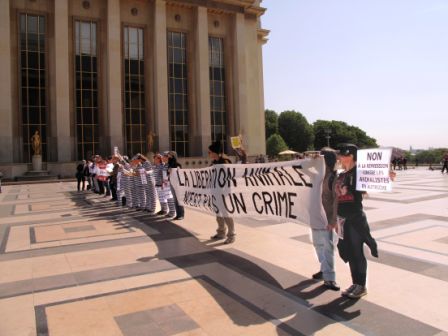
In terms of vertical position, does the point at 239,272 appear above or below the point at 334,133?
below

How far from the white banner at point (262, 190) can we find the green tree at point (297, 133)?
88737 millimetres

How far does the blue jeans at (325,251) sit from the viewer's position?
5.53 metres

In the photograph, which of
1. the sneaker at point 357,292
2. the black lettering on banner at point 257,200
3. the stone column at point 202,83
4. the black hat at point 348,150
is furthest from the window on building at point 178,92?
the sneaker at point 357,292

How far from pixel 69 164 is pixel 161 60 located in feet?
46.0

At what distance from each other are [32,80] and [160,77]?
1196 centimetres

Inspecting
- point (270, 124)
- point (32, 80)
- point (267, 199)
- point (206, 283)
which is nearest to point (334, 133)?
point (270, 124)

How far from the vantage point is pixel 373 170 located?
4.76 meters

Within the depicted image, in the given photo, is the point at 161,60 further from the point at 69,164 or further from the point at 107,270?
the point at 107,270

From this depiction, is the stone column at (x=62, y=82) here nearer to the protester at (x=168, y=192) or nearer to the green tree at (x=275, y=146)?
the protester at (x=168, y=192)

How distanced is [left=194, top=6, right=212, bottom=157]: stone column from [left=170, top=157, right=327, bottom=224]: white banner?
32436mm

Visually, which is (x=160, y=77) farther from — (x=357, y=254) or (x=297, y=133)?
(x=297, y=133)

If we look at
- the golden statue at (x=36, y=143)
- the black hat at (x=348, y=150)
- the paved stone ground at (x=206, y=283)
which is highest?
the golden statue at (x=36, y=143)

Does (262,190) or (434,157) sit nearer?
(262,190)

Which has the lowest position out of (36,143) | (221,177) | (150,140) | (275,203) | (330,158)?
(275,203)
